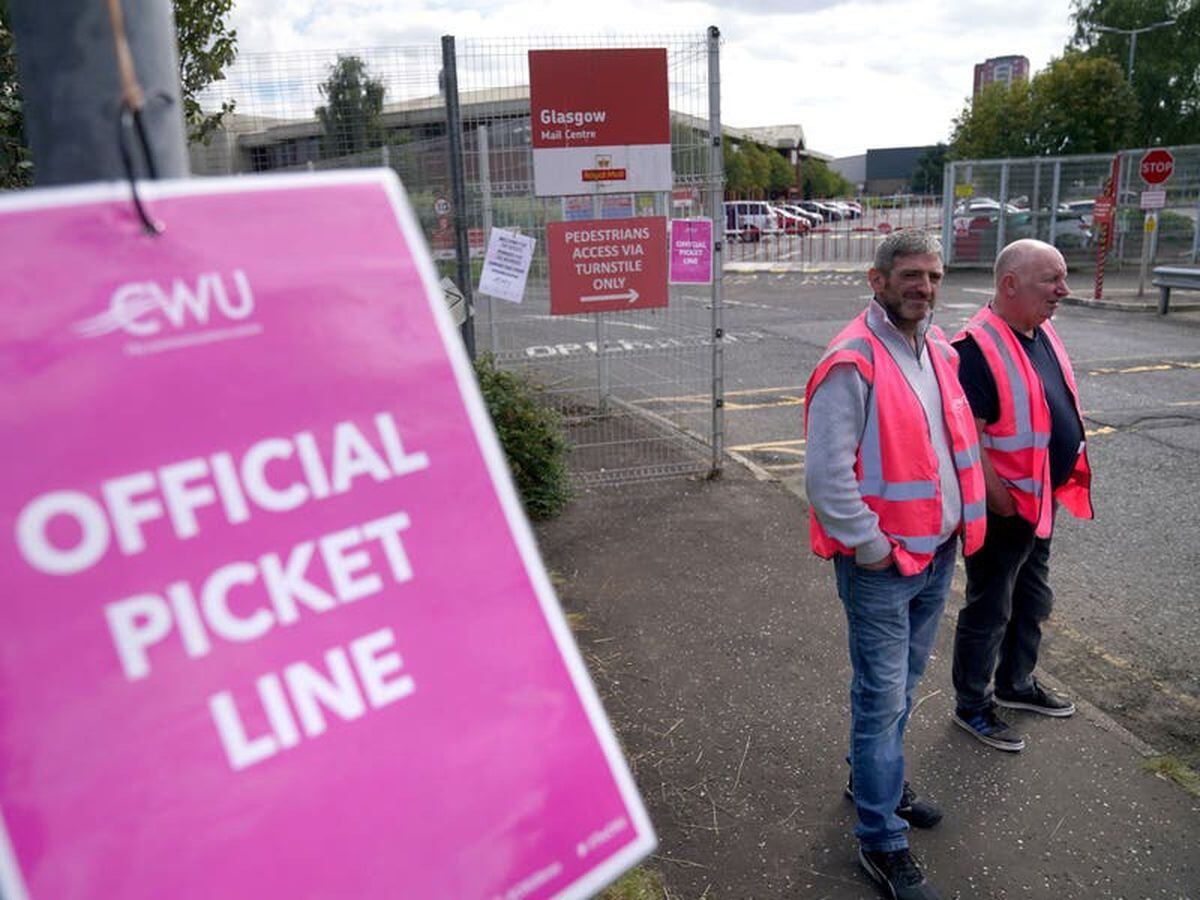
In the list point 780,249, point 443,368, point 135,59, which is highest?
point 135,59

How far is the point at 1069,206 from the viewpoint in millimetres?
21203

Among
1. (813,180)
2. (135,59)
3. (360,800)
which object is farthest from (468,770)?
(813,180)

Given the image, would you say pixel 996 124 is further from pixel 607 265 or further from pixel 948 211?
pixel 607 265

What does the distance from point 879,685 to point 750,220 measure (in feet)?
112

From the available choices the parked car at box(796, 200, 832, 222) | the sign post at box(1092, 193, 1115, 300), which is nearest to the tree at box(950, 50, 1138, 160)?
the parked car at box(796, 200, 832, 222)

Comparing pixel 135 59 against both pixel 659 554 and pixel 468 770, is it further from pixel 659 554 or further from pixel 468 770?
pixel 659 554

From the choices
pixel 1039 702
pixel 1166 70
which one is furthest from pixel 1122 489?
pixel 1166 70

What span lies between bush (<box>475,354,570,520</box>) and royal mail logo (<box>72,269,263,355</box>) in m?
4.79

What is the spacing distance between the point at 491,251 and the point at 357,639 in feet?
18.4

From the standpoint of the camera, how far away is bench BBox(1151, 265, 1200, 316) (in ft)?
48.8

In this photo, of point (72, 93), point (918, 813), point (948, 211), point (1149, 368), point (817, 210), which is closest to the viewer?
point (72, 93)

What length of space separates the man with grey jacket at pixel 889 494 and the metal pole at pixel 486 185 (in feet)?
13.3

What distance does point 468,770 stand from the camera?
3.67 feet

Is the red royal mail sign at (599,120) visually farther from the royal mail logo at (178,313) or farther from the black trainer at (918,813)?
the royal mail logo at (178,313)
